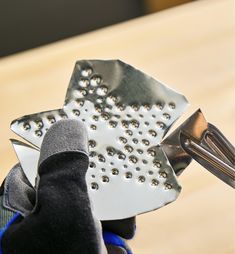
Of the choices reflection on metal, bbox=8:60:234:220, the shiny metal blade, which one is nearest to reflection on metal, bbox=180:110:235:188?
reflection on metal, bbox=8:60:234:220

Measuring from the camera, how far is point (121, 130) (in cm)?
40

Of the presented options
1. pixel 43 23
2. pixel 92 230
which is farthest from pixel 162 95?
pixel 43 23

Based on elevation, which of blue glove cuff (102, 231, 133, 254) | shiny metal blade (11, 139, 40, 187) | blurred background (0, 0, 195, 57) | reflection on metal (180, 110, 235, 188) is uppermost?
shiny metal blade (11, 139, 40, 187)

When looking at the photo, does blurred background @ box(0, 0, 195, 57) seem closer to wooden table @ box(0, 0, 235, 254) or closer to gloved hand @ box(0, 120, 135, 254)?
wooden table @ box(0, 0, 235, 254)

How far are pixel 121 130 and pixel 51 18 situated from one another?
604 mm

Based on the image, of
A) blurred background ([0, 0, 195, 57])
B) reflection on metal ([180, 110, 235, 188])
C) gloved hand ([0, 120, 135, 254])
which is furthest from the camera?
blurred background ([0, 0, 195, 57])

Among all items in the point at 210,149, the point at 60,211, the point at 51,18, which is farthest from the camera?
the point at 51,18

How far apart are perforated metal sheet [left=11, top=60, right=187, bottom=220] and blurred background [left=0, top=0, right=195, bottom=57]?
55 centimetres

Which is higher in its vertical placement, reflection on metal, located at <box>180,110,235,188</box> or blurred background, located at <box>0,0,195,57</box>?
reflection on metal, located at <box>180,110,235,188</box>

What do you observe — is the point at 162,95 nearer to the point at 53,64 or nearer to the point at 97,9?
the point at 53,64

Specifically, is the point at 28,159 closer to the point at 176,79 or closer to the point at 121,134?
the point at 121,134

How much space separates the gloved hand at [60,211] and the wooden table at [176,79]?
168 millimetres

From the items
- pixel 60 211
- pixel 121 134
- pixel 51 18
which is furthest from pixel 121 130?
pixel 51 18

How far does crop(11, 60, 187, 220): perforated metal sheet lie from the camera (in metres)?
0.38
